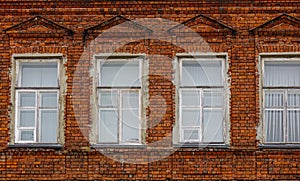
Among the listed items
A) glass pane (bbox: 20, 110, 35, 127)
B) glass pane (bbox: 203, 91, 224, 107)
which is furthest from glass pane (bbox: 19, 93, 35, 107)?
glass pane (bbox: 203, 91, 224, 107)

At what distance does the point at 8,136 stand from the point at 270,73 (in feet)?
15.6

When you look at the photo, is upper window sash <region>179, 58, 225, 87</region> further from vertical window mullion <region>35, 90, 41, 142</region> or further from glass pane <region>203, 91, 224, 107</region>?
vertical window mullion <region>35, 90, 41, 142</region>

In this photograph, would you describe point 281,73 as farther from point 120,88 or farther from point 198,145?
point 120,88

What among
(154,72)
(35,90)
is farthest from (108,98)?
(35,90)

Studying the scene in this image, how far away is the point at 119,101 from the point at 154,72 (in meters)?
0.81

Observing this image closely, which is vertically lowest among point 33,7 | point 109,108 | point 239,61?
point 109,108

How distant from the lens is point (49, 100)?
13.2m

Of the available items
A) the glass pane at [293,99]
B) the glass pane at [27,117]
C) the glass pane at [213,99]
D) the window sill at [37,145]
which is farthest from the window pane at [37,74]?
the glass pane at [293,99]

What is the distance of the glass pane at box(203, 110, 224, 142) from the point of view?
512 inches

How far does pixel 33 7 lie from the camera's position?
13320 mm

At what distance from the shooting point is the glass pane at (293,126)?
1300 centimetres

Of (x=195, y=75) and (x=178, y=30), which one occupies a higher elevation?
(x=178, y=30)

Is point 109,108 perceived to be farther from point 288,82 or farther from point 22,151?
point 288,82

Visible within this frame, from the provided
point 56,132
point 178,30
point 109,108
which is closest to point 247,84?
point 178,30
